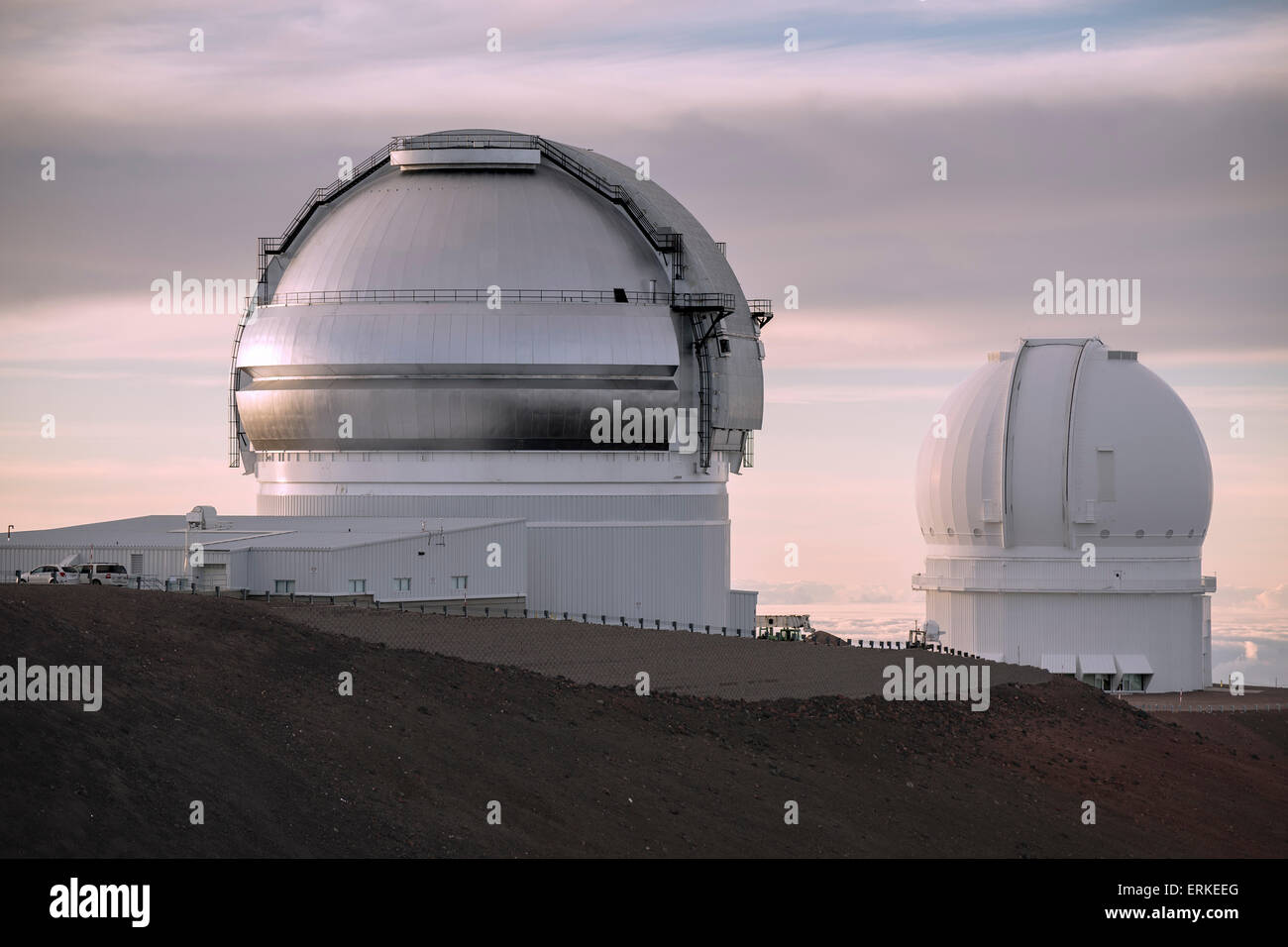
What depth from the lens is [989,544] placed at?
58094 mm

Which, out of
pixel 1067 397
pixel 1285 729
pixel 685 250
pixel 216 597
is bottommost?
pixel 1285 729

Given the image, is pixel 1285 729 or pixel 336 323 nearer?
Answer: pixel 336 323

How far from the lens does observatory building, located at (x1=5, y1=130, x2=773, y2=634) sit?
46062 millimetres

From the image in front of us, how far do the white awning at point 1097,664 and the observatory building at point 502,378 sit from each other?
43.9ft

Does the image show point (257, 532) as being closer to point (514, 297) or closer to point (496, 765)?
point (514, 297)

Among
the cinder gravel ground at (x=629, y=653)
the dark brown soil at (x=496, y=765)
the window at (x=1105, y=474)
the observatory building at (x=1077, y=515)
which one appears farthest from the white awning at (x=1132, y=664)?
the dark brown soil at (x=496, y=765)

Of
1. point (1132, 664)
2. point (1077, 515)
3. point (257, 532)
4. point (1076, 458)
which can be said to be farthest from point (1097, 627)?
point (257, 532)

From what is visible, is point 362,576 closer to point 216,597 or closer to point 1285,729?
point 216,597

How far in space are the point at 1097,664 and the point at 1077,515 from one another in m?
4.77

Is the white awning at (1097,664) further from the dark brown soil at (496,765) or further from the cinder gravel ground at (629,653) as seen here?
the dark brown soil at (496,765)

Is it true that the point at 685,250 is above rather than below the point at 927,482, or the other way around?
above

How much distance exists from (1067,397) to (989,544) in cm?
510

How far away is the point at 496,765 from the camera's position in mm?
28422
